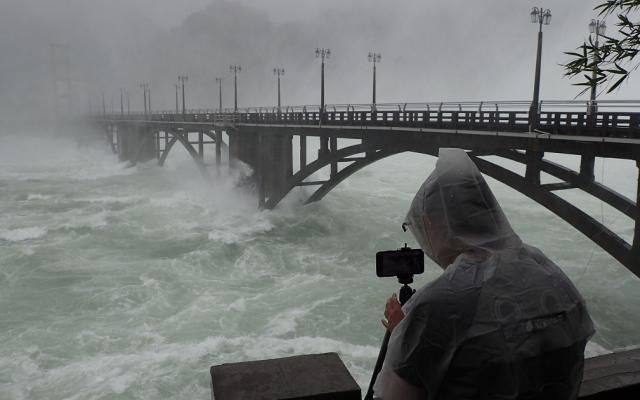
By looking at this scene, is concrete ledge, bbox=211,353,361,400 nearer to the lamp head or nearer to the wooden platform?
the wooden platform

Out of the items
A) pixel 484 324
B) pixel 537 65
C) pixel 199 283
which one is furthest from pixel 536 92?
pixel 484 324

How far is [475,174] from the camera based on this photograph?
68.9 inches

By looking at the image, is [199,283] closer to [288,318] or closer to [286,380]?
[288,318]

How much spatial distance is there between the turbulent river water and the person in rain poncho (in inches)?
410

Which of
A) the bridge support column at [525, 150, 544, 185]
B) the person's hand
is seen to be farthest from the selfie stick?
the bridge support column at [525, 150, 544, 185]

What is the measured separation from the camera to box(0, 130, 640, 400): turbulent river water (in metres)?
12.5

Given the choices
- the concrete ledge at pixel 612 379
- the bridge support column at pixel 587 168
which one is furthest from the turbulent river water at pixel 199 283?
the concrete ledge at pixel 612 379

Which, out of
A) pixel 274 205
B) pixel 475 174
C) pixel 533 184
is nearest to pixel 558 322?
pixel 475 174

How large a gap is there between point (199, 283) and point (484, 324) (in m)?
18.0

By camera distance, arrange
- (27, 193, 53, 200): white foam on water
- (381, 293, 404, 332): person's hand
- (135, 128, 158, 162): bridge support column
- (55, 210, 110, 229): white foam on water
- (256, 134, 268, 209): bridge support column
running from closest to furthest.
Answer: (381, 293, 404, 332): person's hand, (55, 210, 110, 229): white foam on water, (256, 134, 268, 209): bridge support column, (27, 193, 53, 200): white foam on water, (135, 128, 158, 162): bridge support column

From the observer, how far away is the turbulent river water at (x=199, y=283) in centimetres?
1245

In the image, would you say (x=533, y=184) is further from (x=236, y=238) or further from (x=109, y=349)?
(x=236, y=238)

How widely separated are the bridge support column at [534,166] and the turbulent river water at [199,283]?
161 inches

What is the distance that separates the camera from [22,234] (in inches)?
996
